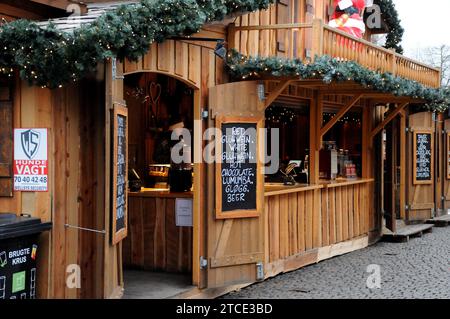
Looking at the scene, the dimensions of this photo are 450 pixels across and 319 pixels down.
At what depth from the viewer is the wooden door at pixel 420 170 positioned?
15680 millimetres

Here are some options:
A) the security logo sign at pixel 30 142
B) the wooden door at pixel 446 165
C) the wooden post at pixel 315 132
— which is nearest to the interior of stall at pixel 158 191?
the security logo sign at pixel 30 142

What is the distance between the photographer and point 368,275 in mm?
9969

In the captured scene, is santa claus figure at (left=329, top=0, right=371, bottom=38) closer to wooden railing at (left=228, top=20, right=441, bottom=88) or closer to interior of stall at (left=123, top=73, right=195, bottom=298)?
wooden railing at (left=228, top=20, right=441, bottom=88)

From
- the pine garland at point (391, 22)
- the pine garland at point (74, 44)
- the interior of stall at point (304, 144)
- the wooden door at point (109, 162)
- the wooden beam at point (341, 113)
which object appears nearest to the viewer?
the pine garland at point (74, 44)

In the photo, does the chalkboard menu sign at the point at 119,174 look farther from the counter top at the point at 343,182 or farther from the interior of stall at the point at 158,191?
the counter top at the point at 343,182

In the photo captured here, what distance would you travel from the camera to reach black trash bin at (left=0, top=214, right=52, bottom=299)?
19.2ft

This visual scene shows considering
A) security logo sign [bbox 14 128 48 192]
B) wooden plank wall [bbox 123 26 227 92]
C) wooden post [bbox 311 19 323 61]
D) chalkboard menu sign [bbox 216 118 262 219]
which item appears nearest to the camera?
security logo sign [bbox 14 128 48 192]

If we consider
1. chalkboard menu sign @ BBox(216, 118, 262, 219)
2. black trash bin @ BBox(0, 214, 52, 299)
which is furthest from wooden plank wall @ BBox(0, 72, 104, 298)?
chalkboard menu sign @ BBox(216, 118, 262, 219)

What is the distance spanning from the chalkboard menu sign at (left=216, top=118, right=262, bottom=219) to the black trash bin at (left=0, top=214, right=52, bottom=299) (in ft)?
8.27

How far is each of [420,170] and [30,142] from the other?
1136cm

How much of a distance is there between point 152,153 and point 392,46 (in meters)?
8.12

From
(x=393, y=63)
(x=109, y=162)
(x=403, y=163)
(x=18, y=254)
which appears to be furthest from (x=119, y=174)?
(x=403, y=163)

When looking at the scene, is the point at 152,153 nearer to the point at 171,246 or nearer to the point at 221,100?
the point at 171,246
